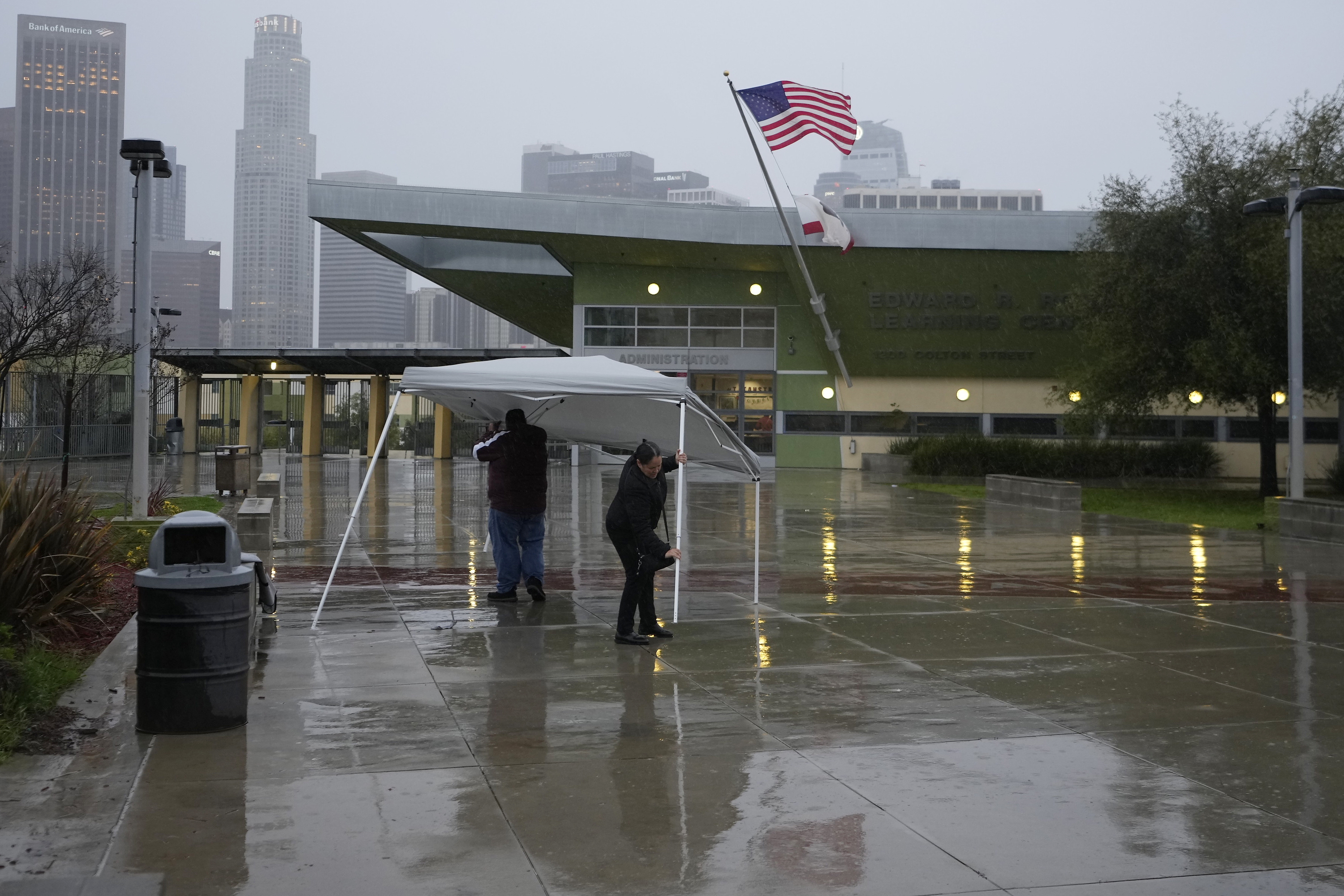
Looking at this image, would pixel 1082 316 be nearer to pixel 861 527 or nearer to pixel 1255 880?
pixel 861 527

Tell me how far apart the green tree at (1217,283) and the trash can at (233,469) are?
1924 cm

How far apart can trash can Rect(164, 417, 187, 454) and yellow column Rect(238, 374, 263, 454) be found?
257 centimetres

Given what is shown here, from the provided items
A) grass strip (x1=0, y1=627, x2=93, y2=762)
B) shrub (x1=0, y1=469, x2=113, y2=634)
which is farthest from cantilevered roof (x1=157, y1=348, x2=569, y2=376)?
grass strip (x1=0, y1=627, x2=93, y2=762)

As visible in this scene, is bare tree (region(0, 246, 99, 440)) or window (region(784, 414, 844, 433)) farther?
window (region(784, 414, 844, 433))

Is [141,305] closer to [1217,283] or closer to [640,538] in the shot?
[640,538]

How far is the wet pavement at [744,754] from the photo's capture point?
15.8 ft

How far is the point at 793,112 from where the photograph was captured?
27.1 m

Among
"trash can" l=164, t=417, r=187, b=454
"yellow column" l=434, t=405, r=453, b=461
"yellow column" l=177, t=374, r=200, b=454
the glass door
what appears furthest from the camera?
"yellow column" l=177, t=374, r=200, b=454

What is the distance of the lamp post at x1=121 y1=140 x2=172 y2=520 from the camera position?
16516 millimetres

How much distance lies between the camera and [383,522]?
64.9 ft

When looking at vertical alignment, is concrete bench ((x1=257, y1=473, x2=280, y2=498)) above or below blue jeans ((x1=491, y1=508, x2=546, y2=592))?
above

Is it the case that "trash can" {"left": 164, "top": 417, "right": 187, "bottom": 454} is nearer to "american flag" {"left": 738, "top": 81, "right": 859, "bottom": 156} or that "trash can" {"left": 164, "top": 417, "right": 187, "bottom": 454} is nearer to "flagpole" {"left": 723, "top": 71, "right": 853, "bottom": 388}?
"flagpole" {"left": 723, "top": 71, "right": 853, "bottom": 388}

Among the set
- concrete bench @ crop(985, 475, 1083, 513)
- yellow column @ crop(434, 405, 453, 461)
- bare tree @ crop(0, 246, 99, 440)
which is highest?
bare tree @ crop(0, 246, 99, 440)

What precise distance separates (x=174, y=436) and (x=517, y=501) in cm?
4285
